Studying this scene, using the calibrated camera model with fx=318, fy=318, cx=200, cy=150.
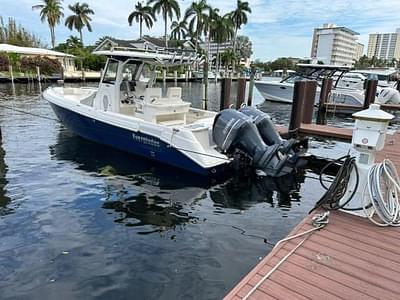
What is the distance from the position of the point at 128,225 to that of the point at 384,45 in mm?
168464

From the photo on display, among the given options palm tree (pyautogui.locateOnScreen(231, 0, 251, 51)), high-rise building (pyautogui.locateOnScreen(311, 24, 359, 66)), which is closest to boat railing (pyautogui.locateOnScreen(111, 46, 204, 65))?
palm tree (pyautogui.locateOnScreen(231, 0, 251, 51))

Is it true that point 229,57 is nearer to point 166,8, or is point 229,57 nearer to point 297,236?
point 166,8

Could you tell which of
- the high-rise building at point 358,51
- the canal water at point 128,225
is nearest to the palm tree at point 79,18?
the canal water at point 128,225

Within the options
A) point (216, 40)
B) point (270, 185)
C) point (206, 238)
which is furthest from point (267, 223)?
point (216, 40)

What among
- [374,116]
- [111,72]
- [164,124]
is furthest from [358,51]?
[374,116]

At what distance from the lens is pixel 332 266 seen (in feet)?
9.57

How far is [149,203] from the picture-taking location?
5707mm

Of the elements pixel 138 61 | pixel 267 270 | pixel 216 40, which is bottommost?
pixel 267 270

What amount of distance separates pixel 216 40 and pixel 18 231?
51.2 m

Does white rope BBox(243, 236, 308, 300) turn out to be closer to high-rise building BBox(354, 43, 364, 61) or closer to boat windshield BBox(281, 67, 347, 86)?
boat windshield BBox(281, 67, 347, 86)

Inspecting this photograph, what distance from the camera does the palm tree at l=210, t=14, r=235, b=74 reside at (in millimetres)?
50031

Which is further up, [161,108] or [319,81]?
[319,81]

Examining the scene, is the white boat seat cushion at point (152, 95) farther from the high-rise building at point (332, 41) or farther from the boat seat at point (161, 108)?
the high-rise building at point (332, 41)

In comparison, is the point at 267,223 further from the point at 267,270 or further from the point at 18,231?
the point at 18,231
